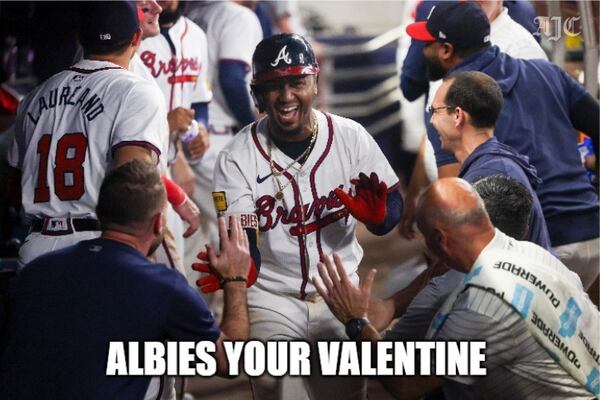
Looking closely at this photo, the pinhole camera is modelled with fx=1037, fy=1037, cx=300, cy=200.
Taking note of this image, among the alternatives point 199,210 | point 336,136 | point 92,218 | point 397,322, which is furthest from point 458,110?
point 92,218

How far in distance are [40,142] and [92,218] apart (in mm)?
329

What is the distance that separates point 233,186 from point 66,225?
586 mm

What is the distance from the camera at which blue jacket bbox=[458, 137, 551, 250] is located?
3691 millimetres

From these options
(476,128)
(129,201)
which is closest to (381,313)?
(476,128)

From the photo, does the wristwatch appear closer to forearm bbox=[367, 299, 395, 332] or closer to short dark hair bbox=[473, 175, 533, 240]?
forearm bbox=[367, 299, 395, 332]

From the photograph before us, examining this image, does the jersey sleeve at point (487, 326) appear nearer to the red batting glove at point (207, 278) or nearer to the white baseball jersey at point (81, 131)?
the red batting glove at point (207, 278)

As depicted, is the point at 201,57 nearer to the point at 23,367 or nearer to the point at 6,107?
the point at 6,107

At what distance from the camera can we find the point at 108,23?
3.66 metres

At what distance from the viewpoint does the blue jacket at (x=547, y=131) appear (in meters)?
3.88

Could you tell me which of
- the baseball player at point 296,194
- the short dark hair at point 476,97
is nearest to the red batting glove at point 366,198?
the baseball player at point 296,194

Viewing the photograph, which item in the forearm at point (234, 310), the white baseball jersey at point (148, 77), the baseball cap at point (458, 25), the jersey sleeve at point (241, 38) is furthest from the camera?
the jersey sleeve at point (241, 38)

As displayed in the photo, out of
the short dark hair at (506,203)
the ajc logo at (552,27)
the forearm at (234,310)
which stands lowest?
the forearm at (234,310)

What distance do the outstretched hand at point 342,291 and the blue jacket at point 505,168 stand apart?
55cm

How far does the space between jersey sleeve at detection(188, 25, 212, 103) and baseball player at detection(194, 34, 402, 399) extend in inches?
20.3
